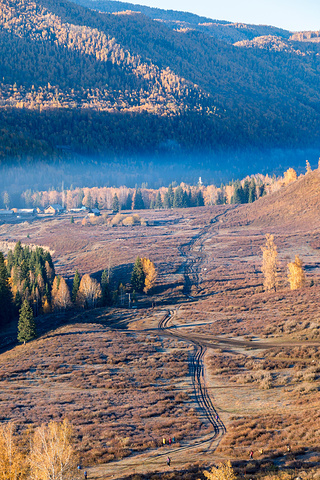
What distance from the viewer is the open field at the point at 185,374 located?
2727 cm

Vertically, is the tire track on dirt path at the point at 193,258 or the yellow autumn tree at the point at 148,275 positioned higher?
the yellow autumn tree at the point at 148,275

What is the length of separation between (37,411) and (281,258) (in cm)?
8581

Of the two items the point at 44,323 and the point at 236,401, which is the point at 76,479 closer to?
the point at 236,401

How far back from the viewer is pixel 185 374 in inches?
1722

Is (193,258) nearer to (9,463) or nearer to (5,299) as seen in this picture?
(5,299)

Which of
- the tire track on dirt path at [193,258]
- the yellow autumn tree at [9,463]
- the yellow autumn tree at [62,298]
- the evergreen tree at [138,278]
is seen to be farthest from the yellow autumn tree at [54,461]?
the evergreen tree at [138,278]

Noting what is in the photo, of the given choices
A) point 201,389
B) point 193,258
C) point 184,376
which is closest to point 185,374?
point 184,376

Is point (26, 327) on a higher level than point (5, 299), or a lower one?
higher

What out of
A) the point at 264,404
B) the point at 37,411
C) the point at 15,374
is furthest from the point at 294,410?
the point at 15,374

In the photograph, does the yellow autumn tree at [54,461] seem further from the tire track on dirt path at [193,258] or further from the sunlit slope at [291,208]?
the sunlit slope at [291,208]

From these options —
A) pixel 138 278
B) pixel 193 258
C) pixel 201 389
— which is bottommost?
pixel 193 258

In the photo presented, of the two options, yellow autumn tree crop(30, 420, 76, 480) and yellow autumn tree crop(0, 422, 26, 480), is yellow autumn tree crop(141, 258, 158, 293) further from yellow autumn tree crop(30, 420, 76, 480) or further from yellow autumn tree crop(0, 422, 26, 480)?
yellow autumn tree crop(30, 420, 76, 480)

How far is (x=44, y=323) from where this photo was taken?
7619 cm

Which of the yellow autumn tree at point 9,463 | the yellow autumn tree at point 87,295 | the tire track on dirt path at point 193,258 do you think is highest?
the yellow autumn tree at point 9,463
